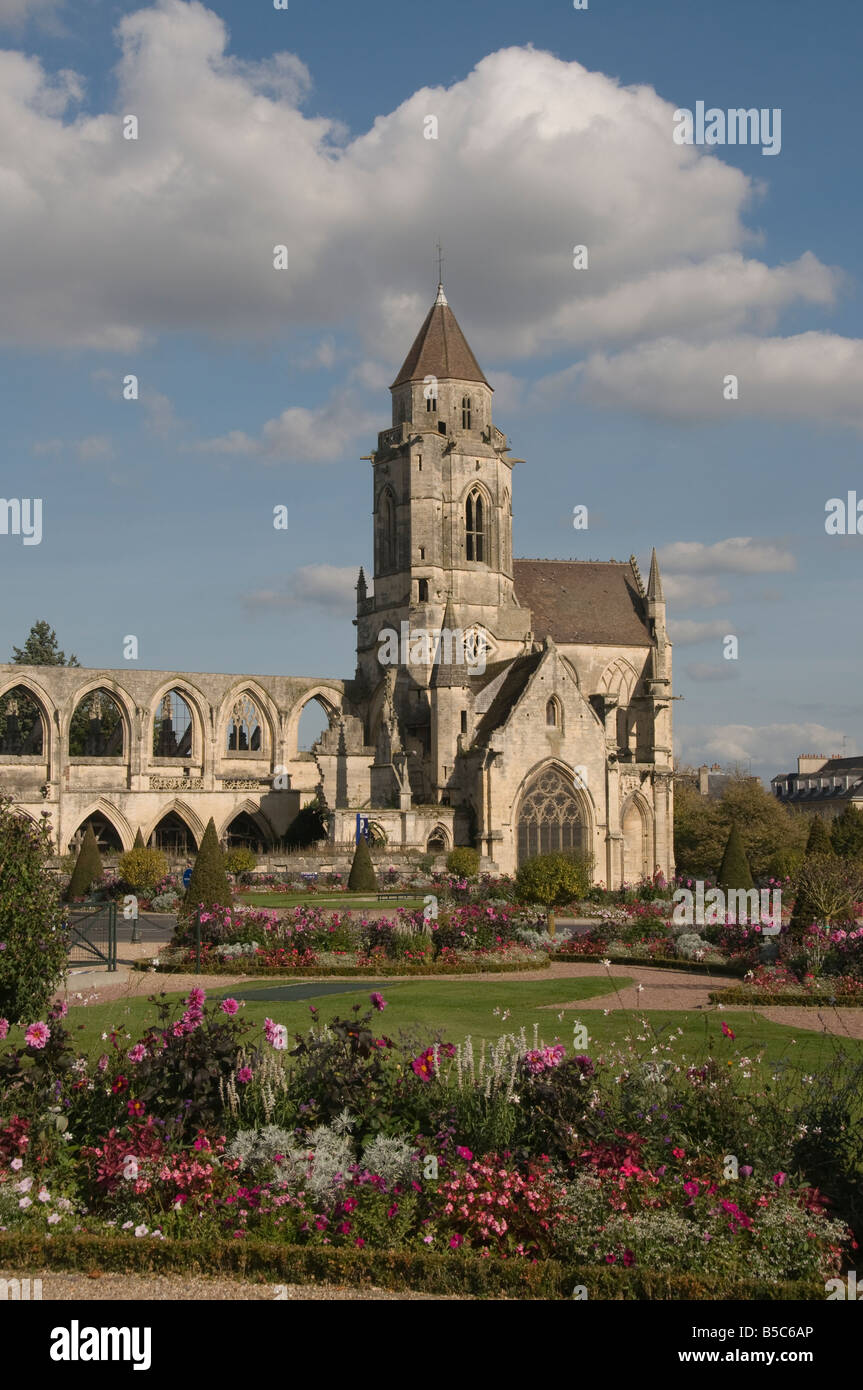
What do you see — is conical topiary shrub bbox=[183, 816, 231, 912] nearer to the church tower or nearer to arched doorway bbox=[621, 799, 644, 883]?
the church tower

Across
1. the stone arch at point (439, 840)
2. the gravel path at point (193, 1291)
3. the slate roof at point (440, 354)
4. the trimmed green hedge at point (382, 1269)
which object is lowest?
the gravel path at point (193, 1291)

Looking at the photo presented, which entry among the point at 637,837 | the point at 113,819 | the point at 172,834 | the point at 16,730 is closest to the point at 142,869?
the point at 113,819

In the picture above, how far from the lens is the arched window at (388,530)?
2159 inches

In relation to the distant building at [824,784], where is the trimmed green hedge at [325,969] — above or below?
below

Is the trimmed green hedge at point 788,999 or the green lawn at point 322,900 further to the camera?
the green lawn at point 322,900

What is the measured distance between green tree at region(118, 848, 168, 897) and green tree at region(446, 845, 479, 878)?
26.6 feet

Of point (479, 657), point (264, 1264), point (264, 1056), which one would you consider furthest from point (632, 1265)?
point (479, 657)

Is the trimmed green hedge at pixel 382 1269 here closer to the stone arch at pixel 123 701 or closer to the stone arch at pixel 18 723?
the stone arch at pixel 18 723

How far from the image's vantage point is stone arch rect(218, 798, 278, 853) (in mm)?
50094

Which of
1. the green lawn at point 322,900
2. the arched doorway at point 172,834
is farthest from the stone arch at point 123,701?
the green lawn at point 322,900

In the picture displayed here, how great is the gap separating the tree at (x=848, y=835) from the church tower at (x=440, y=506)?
15006 millimetres

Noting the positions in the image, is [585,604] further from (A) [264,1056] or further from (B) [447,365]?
(A) [264,1056]

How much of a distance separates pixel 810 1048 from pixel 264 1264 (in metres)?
6.87

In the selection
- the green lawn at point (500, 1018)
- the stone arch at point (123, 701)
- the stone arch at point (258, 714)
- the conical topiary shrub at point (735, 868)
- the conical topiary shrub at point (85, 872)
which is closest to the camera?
the green lawn at point (500, 1018)
